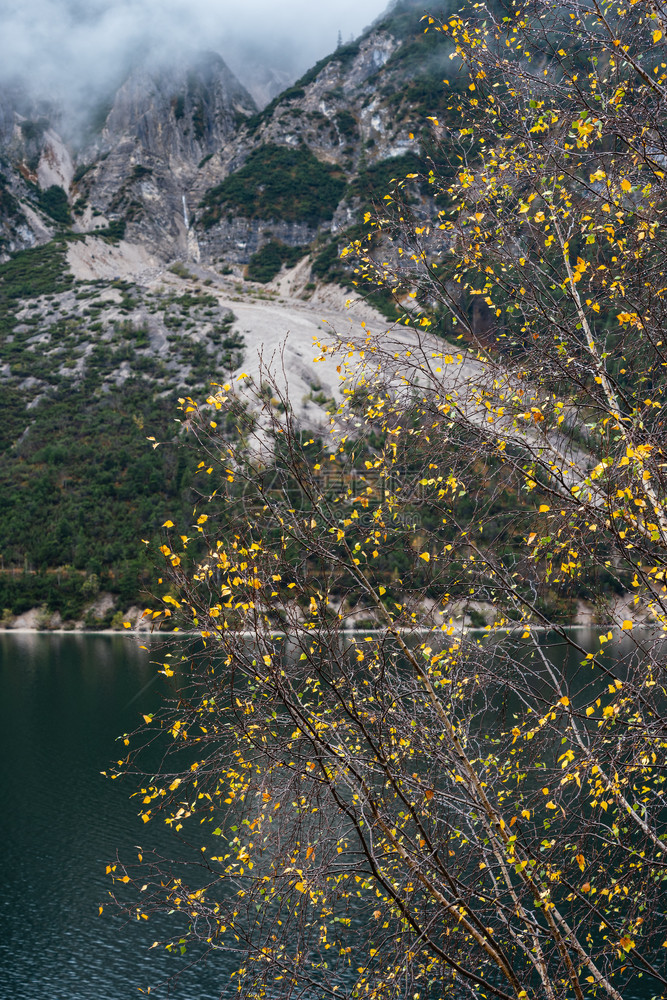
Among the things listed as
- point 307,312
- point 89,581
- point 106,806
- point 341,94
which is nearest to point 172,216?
point 341,94

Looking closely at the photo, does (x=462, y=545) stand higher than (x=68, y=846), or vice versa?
(x=462, y=545)

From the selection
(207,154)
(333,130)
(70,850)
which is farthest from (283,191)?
(70,850)

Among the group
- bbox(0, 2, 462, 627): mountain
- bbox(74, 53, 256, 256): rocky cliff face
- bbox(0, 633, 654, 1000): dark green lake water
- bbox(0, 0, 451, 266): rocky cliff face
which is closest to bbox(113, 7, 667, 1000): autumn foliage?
bbox(0, 633, 654, 1000): dark green lake water

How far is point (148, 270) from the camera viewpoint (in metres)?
144

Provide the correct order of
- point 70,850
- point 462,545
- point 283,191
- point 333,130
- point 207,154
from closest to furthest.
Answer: point 462,545
point 70,850
point 283,191
point 333,130
point 207,154

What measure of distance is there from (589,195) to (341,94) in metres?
192

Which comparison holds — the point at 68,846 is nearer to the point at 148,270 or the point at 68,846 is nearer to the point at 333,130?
the point at 148,270

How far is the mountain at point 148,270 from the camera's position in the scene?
72.4 m

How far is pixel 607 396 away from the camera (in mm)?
4312

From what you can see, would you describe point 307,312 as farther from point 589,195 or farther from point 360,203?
point 589,195

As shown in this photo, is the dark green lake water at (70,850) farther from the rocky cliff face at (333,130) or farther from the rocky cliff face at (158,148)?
the rocky cliff face at (158,148)

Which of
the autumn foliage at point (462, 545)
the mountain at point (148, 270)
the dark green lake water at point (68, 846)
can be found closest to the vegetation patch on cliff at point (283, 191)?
the mountain at point (148, 270)

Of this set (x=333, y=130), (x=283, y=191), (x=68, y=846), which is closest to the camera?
(x=68, y=846)

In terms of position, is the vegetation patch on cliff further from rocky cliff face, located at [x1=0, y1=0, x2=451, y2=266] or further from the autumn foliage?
the autumn foliage
